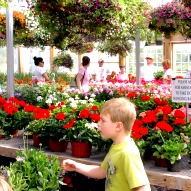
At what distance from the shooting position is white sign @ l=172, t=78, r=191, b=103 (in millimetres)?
3463

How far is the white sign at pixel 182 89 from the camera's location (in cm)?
346

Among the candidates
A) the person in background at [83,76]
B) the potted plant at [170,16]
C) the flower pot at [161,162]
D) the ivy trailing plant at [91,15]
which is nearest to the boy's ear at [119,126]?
the flower pot at [161,162]

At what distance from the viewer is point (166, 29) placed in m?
6.34

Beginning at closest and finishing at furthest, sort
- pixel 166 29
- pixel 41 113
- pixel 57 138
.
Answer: pixel 57 138
pixel 41 113
pixel 166 29

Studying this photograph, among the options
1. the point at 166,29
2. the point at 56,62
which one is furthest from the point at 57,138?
the point at 56,62

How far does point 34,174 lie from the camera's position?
2.43 metres

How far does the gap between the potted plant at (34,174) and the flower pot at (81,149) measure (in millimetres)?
681

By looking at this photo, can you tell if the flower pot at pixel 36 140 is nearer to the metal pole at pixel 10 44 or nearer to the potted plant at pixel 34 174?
the potted plant at pixel 34 174

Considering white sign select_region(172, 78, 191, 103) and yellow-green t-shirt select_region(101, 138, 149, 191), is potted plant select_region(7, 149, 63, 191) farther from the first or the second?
white sign select_region(172, 78, 191, 103)

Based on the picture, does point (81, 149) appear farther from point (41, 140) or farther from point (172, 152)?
point (172, 152)

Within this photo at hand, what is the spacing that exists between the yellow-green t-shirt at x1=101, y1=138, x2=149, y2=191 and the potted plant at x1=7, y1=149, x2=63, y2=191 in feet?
1.62

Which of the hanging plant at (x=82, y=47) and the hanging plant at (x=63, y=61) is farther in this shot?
the hanging plant at (x=63, y=61)

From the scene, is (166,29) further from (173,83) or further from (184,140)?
(184,140)

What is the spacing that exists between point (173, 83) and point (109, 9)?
1258mm
